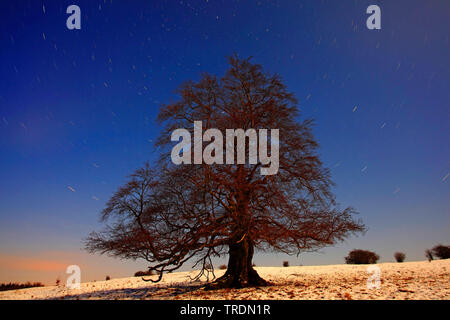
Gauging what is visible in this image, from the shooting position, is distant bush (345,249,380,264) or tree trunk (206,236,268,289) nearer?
tree trunk (206,236,268,289)

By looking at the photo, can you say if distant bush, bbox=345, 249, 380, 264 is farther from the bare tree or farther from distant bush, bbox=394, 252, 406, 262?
the bare tree

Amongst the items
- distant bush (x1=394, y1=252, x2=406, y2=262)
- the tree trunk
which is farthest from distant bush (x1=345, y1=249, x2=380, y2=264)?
the tree trunk

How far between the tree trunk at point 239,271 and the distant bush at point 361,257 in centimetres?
1772

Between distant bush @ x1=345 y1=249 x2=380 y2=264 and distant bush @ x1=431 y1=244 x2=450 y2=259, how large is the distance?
4593mm

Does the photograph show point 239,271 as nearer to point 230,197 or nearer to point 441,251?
point 230,197

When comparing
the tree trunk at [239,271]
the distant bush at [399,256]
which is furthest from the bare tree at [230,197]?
the distant bush at [399,256]

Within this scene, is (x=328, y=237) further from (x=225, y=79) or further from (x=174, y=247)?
(x=225, y=79)

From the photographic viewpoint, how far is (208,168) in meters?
11.1

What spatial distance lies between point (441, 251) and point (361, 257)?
6115mm

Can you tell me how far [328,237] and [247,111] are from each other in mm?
6041

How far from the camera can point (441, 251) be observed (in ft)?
84.3

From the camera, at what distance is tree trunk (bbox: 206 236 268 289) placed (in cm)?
1361
